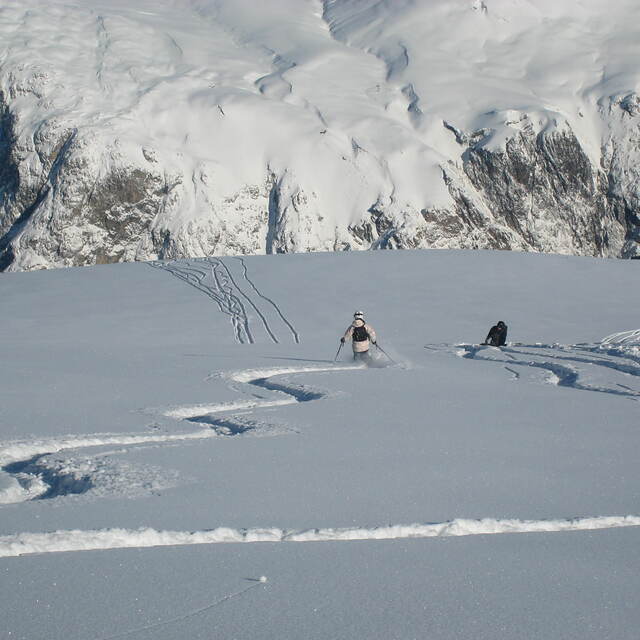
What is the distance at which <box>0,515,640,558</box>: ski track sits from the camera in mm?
4281

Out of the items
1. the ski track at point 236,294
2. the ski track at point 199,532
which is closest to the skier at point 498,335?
the ski track at point 236,294

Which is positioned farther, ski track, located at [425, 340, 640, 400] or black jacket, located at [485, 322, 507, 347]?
black jacket, located at [485, 322, 507, 347]

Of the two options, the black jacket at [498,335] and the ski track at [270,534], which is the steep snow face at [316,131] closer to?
the black jacket at [498,335]

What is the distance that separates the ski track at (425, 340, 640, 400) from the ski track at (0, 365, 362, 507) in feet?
12.9

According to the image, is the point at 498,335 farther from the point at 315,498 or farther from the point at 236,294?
the point at 315,498

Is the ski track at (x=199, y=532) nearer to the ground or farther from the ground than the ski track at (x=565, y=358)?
nearer to the ground

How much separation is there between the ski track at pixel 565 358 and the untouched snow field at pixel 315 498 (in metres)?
0.13

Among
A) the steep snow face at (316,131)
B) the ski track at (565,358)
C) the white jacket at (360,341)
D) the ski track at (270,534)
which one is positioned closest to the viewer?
the ski track at (270,534)

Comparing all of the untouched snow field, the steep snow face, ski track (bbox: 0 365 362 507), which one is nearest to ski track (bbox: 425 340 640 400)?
the untouched snow field

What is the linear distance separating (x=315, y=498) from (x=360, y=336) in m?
9.53

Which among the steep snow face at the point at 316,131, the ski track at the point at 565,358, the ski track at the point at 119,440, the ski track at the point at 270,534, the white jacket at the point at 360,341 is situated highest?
the steep snow face at the point at 316,131

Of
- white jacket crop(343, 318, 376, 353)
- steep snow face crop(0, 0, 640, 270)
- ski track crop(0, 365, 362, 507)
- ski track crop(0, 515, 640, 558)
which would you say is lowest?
ski track crop(0, 365, 362, 507)

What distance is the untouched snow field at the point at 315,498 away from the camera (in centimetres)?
362

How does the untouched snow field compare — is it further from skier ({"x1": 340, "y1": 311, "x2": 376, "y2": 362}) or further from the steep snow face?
the steep snow face
